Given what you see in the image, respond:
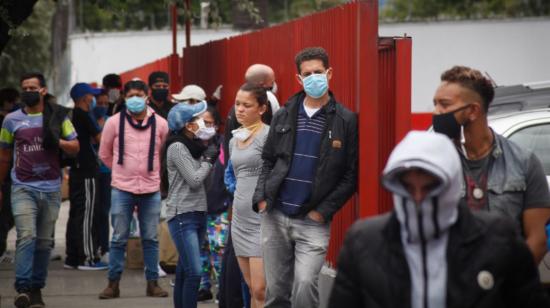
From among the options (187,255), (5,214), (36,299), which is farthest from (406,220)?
(5,214)

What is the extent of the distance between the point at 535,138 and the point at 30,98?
416cm

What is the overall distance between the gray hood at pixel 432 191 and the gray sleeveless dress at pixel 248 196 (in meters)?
4.42

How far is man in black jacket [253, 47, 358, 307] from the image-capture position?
734 cm

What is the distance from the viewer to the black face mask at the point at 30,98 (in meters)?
10.5

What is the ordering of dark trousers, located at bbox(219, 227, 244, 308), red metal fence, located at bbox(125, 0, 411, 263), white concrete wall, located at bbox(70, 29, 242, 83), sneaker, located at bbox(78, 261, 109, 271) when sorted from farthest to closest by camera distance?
white concrete wall, located at bbox(70, 29, 242, 83) < sneaker, located at bbox(78, 261, 109, 271) < dark trousers, located at bbox(219, 227, 244, 308) < red metal fence, located at bbox(125, 0, 411, 263)

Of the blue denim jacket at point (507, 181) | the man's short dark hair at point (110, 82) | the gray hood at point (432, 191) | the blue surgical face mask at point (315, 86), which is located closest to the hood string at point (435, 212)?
the gray hood at point (432, 191)

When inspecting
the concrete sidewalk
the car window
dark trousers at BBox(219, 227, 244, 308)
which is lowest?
the concrete sidewalk

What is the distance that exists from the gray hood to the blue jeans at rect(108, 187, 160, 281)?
7170 mm

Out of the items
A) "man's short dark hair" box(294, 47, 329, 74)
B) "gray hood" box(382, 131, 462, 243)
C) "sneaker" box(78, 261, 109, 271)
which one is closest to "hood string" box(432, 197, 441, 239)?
"gray hood" box(382, 131, 462, 243)

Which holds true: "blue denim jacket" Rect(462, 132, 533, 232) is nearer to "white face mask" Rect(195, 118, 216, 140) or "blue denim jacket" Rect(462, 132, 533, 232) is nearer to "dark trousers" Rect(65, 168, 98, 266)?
"white face mask" Rect(195, 118, 216, 140)

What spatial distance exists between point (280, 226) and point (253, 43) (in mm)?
4930

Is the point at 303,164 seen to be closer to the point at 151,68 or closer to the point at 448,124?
the point at 448,124

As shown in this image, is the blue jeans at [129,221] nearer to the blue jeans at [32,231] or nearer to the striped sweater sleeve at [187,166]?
the blue jeans at [32,231]

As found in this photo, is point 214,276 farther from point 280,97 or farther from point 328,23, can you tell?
point 328,23
